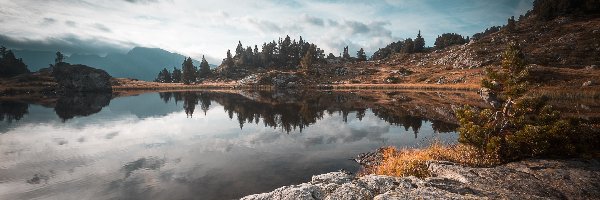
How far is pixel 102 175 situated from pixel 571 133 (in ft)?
95.5

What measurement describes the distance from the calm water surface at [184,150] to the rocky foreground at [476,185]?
24.0 feet

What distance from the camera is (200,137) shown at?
122 feet

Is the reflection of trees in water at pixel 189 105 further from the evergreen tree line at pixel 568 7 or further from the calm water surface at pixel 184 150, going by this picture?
the evergreen tree line at pixel 568 7

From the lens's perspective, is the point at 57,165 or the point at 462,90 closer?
the point at 57,165

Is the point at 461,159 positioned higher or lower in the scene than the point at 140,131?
higher

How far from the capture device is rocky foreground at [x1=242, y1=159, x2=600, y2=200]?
11883 millimetres

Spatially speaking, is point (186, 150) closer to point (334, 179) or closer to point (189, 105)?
point (334, 179)

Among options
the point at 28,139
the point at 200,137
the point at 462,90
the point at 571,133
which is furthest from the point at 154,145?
the point at 462,90

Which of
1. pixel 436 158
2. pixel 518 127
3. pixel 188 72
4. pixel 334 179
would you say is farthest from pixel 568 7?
pixel 334 179

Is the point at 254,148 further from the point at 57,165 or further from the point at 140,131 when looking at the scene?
the point at 140,131

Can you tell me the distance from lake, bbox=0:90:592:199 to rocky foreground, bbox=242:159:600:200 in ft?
A: 24.5

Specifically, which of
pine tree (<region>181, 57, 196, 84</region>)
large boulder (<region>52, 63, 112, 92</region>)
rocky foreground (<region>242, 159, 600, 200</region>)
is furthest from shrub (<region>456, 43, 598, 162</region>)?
pine tree (<region>181, 57, 196, 84</region>)

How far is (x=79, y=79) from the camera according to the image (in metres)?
145

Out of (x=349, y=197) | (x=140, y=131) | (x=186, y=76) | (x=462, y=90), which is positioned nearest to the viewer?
(x=349, y=197)
